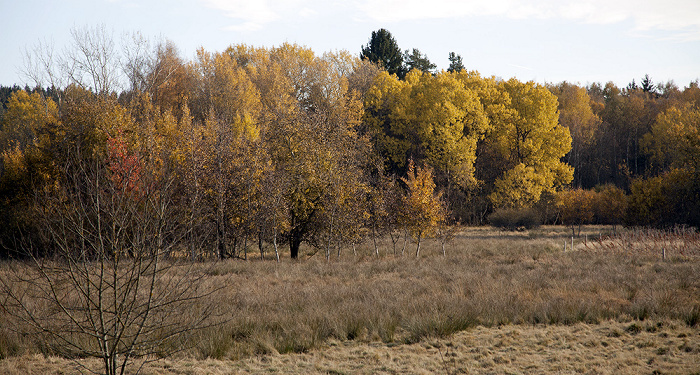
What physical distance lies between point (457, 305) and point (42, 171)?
970 inches

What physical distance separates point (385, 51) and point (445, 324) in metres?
50.3

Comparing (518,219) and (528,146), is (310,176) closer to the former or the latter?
(518,219)

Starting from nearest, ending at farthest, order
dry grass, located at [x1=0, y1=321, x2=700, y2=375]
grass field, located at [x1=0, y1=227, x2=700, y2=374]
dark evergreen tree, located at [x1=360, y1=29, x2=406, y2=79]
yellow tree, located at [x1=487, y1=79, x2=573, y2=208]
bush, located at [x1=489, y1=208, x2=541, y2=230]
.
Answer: dry grass, located at [x1=0, y1=321, x2=700, y2=375] → grass field, located at [x1=0, y1=227, x2=700, y2=374] → bush, located at [x1=489, y1=208, x2=541, y2=230] → yellow tree, located at [x1=487, y1=79, x2=573, y2=208] → dark evergreen tree, located at [x1=360, y1=29, x2=406, y2=79]

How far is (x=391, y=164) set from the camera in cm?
4509

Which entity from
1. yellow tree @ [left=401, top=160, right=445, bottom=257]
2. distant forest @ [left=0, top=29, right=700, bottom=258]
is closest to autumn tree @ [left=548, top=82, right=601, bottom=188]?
distant forest @ [left=0, top=29, right=700, bottom=258]

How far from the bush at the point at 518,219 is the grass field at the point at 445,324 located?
19986mm

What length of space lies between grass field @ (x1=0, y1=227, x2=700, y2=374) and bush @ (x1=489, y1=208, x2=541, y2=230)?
1999cm

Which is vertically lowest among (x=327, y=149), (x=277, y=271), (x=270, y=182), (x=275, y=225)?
(x=277, y=271)

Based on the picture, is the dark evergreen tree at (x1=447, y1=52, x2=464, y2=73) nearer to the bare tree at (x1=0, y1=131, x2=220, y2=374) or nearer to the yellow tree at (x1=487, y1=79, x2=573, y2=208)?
the yellow tree at (x1=487, y1=79, x2=573, y2=208)

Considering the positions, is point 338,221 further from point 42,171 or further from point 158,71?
point 158,71

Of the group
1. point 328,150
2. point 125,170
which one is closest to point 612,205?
point 328,150

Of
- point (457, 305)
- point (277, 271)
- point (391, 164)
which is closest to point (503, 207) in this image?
point (391, 164)

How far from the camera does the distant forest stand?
22.6m

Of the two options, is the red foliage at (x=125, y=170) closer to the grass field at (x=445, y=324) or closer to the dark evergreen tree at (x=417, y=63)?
the grass field at (x=445, y=324)
